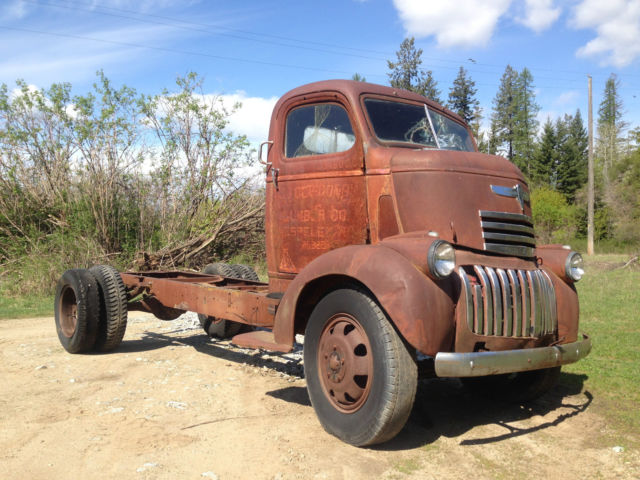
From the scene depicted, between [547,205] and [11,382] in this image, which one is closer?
[11,382]

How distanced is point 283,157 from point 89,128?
1089 cm

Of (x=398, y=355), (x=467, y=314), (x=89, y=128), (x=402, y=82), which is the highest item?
(x=402, y=82)

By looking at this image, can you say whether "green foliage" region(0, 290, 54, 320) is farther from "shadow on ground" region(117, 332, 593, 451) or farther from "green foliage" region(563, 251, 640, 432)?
"green foliage" region(563, 251, 640, 432)

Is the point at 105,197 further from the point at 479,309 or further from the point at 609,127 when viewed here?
the point at 609,127

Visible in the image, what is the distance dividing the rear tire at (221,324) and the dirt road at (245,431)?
1.36 metres

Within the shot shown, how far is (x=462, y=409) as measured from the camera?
14.6 ft

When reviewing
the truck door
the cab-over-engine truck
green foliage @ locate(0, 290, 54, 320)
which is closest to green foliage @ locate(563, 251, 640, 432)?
the cab-over-engine truck

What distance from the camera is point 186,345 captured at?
269 inches

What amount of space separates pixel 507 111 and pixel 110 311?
59023 mm

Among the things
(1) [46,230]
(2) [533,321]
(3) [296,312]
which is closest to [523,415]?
(2) [533,321]

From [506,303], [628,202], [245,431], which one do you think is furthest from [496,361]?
[628,202]

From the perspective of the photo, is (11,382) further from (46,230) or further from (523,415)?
(46,230)

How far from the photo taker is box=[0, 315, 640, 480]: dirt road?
10.6 feet

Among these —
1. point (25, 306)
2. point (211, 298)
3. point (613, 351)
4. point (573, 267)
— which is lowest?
point (613, 351)
